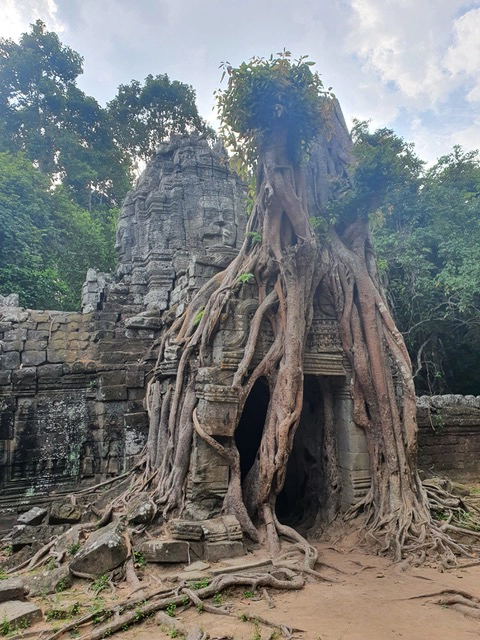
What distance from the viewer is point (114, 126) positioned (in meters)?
23.6

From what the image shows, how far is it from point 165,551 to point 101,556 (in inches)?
23.6

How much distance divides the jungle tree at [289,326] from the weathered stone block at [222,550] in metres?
0.37

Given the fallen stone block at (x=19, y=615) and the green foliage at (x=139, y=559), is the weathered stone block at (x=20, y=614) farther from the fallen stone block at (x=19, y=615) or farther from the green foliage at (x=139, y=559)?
the green foliage at (x=139, y=559)

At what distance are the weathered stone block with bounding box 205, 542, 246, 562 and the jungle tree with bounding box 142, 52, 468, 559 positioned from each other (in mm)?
375

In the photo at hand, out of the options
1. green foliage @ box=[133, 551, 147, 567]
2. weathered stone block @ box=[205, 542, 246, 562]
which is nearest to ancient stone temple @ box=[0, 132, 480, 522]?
weathered stone block @ box=[205, 542, 246, 562]

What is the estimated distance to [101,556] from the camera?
425 centimetres

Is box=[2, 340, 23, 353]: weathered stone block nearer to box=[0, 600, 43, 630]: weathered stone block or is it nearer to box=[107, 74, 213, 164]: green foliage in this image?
box=[0, 600, 43, 630]: weathered stone block

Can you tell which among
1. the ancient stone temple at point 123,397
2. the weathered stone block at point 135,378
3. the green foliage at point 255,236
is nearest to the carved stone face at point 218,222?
the ancient stone temple at point 123,397

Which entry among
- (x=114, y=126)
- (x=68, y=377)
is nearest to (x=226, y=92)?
(x=68, y=377)

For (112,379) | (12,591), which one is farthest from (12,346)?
(12,591)

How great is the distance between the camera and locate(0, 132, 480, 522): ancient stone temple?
224 inches

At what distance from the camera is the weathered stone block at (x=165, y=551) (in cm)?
435

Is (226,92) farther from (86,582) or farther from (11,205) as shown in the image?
(11,205)

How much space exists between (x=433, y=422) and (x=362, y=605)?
523cm
